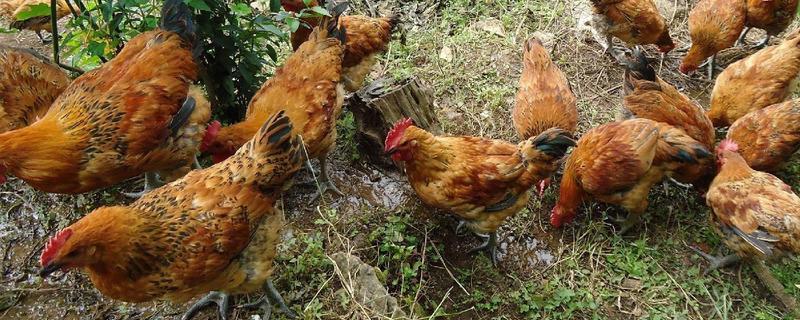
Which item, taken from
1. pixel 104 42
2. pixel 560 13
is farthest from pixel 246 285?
pixel 560 13

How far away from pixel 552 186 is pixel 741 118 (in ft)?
6.52

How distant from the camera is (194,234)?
325cm

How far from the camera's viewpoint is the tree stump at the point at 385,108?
15.7 feet

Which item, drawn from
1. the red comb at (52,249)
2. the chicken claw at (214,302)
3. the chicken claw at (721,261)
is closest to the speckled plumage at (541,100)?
the chicken claw at (721,261)

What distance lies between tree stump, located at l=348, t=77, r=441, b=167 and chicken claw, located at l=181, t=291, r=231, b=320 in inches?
74.4

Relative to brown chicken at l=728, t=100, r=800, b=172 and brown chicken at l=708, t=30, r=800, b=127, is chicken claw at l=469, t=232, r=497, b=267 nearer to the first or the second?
brown chicken at l=728, t=100, r=800, b=172

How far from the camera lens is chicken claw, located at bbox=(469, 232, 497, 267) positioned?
4648 mm

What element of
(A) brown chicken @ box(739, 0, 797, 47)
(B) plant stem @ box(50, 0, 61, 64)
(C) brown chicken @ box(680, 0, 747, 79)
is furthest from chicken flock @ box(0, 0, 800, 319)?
(A) brown chicken @ box(739, 0, 797, 47)

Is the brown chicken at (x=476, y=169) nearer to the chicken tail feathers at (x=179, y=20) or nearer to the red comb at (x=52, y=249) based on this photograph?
the chicken tail feathers at (x=179, y=20)

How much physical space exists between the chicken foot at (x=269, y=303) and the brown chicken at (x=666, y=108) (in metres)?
3.68

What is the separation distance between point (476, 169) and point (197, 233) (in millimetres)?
2175

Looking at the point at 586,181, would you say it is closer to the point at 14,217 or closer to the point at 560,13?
the point at 560,13

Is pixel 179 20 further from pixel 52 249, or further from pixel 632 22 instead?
pixel 632 22

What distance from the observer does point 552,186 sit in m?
5.34
